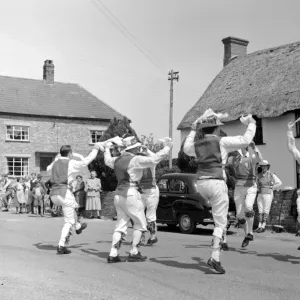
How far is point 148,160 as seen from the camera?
28.5 ft

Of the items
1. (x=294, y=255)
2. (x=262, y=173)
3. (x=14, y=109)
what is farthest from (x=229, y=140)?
(x=14, y=109)

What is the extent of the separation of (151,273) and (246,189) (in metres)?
3.87

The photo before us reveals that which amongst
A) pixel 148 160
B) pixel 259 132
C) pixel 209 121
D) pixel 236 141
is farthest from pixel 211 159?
pixel 259 132

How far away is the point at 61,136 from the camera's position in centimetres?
4581

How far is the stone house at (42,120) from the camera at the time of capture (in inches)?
1729

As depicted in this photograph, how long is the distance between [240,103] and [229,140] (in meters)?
21.1

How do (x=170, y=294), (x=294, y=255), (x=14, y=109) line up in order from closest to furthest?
(x=170, y=294) → (x=294, y=255) → (x=14, y=109)

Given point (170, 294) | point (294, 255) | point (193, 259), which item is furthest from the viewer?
point (294, 255)

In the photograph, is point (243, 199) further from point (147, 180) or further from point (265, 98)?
point (265, 98)

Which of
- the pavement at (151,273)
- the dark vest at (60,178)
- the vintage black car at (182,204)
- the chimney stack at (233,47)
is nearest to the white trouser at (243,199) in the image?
the pavement at (151,273)

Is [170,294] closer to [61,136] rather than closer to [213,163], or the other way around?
[213,163]

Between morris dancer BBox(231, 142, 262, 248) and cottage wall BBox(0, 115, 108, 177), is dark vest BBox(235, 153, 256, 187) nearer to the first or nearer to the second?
morris dancer BBox(231, 142, 262, 248)

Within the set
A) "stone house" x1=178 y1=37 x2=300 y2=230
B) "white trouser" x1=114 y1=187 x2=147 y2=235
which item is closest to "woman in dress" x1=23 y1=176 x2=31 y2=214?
"stone house" x1=178 y1=37 x2=300 y2=230

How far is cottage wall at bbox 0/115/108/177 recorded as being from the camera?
4378 centimetres
